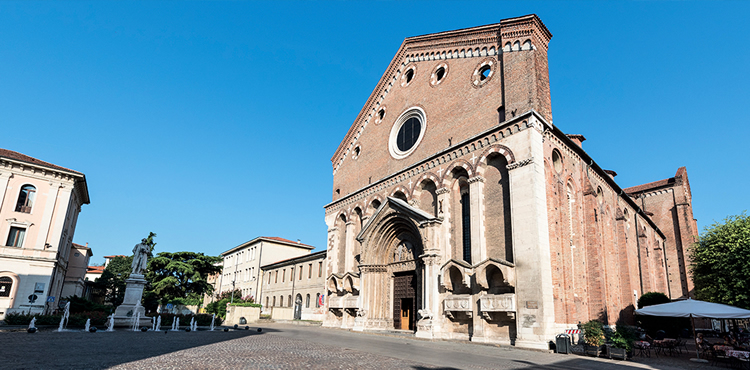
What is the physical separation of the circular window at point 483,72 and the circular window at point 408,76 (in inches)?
226

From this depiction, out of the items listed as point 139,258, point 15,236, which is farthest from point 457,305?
point 15,236

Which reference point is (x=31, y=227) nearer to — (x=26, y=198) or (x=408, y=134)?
(x=26, y=198)

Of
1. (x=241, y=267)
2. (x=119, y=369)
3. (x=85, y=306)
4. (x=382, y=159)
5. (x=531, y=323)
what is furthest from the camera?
(x=241, y=267)

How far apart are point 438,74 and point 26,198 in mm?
31306

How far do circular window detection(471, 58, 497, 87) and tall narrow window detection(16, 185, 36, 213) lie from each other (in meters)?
32.8

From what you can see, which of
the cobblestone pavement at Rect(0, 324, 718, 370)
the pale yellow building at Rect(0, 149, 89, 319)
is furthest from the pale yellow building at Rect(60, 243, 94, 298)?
the cobblestone pavement at Rect(0, 324, 718, 370)

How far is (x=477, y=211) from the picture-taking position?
18.1m

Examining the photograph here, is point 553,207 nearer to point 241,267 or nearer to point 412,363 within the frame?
point 412,363

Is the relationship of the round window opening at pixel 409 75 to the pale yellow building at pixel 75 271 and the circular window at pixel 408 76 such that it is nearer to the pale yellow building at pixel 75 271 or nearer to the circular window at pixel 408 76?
the circular window at pixel 408 76

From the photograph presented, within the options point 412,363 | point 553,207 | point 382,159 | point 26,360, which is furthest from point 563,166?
point 26,360

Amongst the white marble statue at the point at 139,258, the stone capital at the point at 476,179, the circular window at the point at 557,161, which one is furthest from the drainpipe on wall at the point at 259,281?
the circular window at the point at 557,161

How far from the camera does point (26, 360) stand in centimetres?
837

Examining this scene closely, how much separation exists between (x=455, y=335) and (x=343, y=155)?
55.3ft

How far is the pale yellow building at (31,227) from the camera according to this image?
28422 mm
